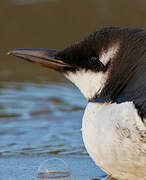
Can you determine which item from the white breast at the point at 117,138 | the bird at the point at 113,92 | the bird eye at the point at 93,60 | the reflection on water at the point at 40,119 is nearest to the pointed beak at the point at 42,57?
the bird at the point at 113,92

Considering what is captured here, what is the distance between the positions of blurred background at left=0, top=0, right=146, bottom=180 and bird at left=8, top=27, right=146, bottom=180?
1.16 meters

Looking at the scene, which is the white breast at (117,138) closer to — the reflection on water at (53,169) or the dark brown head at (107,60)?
the dark brown head at (107,60)

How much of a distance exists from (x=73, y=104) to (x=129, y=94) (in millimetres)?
4022

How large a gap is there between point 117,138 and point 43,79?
19.1 feet

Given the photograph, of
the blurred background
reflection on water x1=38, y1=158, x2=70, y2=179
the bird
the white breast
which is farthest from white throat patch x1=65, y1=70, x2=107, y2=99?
the blurred background

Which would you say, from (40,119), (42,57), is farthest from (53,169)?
(40,119)

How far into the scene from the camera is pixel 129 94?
3.92 m

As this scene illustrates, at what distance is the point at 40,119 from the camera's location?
7160 millimetres

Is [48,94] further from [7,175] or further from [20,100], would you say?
[7,175]

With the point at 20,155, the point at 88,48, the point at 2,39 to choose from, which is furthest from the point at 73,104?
the point at 2,39

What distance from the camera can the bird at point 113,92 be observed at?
376 centimetres

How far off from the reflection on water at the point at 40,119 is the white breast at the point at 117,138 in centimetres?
155

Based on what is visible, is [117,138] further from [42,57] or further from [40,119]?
[40,119]

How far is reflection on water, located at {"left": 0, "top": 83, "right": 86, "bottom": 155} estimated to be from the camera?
5926 mm
